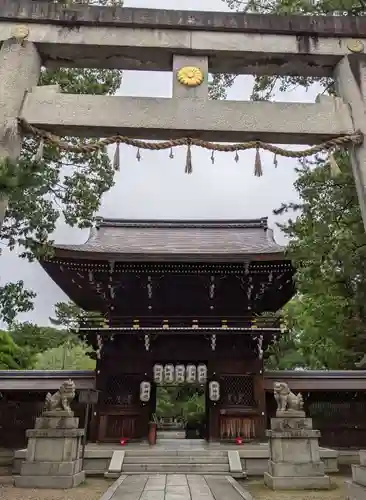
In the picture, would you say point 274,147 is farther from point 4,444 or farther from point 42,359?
point 42,359

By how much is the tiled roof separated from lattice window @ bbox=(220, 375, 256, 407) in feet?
14.3

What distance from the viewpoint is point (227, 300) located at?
1406 centimetres

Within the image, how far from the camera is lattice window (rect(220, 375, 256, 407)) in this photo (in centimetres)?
1331

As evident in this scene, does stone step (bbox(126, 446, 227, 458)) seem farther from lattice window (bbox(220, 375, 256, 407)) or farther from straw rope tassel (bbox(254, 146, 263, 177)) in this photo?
straw rope tassel (bbox(254, 146, 263, 177))

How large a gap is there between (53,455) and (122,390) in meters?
4.15

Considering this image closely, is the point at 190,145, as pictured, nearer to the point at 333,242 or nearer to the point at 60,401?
the point at 333,242

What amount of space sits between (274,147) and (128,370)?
32.5 feet

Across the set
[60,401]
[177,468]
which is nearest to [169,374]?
[177,468]

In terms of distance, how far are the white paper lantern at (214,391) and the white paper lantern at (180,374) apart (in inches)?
34.1

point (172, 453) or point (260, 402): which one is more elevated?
point (260, 402)

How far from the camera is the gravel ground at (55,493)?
7.88 m

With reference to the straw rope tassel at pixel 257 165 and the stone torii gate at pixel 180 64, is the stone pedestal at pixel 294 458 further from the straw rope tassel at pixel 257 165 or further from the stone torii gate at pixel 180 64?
the straw rope tassel at pixel 257 165

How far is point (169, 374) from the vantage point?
13.4m

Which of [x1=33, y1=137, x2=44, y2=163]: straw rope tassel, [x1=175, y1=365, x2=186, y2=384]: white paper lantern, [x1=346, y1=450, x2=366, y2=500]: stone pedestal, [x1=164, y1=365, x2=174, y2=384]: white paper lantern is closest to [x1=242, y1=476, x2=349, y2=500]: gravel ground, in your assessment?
[x1=346, y1=450, x2=366, y2=500]: stone pedestal
